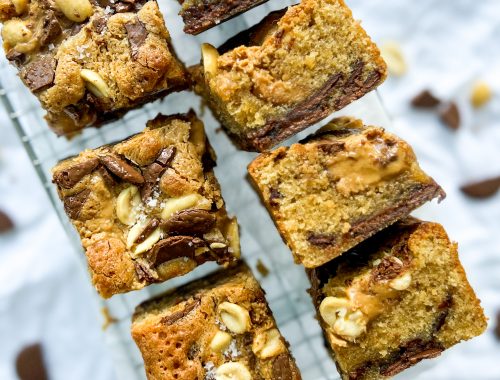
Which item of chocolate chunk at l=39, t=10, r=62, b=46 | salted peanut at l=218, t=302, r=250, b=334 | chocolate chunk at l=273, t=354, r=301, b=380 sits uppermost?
chocolate chunk at l=39, t=10, r=62, b=46

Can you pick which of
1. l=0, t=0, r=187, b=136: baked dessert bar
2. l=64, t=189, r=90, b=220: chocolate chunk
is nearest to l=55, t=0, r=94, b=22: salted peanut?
l=0, t=0, r=187, b=136: baked dessert bar

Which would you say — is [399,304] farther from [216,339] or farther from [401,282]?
[216,339]

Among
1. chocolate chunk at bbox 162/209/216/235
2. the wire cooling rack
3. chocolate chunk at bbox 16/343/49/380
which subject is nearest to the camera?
chocolate chunk at bbox 162/209/216/235

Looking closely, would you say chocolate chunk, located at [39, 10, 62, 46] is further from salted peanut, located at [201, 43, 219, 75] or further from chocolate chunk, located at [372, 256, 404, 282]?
chocolate chunk, located at [372, 256, 404, 282]

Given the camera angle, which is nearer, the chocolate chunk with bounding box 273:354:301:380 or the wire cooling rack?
the chocolate chunk with bounding box 273:354:301:380

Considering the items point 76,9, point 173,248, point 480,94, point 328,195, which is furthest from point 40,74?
point 480,94

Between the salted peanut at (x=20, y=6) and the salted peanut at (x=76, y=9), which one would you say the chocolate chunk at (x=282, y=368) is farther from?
the salted peanut at (x=20, y=6)

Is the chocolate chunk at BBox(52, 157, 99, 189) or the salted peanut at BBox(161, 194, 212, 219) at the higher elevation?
the chocolate chunk at BBox(52, 157, 99, 189)
